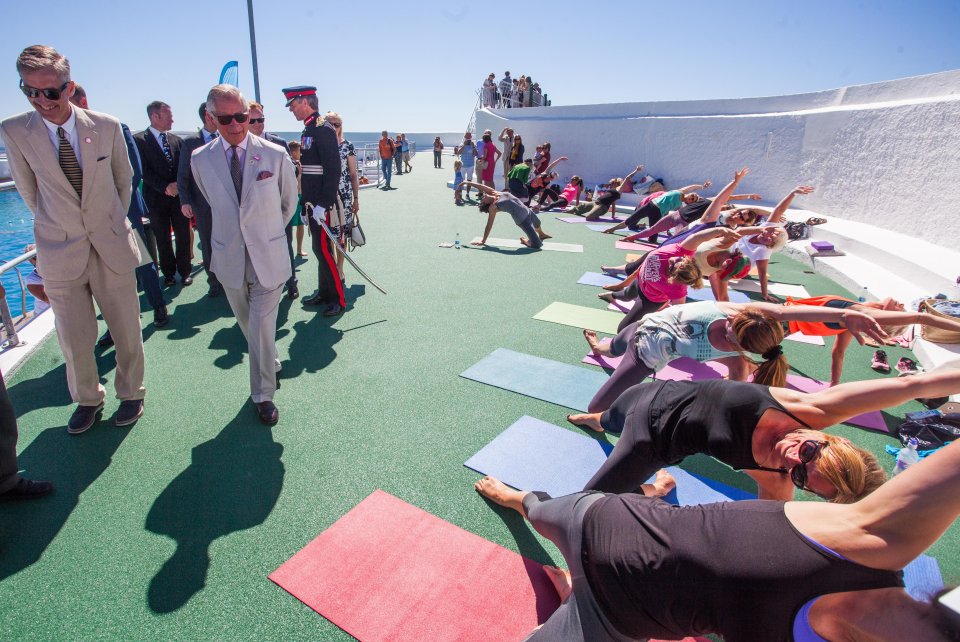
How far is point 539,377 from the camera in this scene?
4.31 metres

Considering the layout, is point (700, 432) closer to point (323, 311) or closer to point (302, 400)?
point (302, 400)

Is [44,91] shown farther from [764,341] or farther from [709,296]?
[709,296]

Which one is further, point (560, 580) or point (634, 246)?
point (634, 246)

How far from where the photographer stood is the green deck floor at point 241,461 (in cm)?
213

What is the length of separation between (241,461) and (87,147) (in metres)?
2.10

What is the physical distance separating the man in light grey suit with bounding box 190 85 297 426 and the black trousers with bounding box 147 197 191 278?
9.79ft

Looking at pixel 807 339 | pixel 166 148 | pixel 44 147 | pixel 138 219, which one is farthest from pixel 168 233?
pixel 807 339

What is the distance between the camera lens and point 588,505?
184cm

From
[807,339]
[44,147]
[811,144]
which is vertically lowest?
[807,339]

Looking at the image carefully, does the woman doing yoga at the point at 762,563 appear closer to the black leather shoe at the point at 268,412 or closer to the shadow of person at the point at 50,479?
the black leather shoe at the point at 268,412

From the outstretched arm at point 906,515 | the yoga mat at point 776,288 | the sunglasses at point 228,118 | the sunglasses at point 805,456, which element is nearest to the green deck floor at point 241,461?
the sunglasses at point 805,456

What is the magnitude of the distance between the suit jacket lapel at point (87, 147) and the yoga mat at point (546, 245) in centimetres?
703

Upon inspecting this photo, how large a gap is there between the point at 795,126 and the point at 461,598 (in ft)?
47.5

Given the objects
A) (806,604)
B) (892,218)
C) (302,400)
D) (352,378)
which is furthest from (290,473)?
(892,218)
